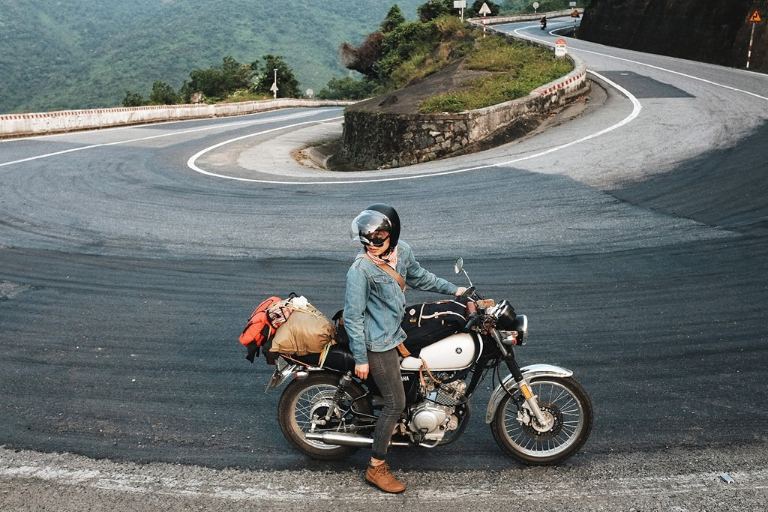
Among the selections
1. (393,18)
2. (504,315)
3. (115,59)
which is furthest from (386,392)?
(115,59)

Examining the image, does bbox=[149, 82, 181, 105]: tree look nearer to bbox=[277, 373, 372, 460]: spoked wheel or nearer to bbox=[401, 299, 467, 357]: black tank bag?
bbox=[277, 373, 372, 460]: spoked wheel

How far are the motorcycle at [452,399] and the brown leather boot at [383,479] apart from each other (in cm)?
20

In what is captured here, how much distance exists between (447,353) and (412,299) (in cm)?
358

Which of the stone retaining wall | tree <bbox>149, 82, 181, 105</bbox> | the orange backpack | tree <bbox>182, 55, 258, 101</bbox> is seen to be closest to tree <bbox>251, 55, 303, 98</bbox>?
tree <bbox>182, 55, 258, 101</bbox>

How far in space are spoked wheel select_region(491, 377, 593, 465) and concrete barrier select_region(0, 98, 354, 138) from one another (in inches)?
1000

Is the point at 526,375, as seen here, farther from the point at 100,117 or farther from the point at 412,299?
the point at 100,117

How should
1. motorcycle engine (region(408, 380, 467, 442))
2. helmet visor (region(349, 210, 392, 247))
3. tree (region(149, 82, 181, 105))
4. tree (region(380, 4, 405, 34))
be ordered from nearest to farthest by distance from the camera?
helmet visor (region(349, 210, 392, 247)), motorcycle engine (region(408, 380, 467, 442)), tree (region(149, 82, 181, 105)), tree (region(380, 4, 405, 34))

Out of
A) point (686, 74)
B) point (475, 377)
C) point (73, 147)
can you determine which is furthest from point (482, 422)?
point (686, 74)

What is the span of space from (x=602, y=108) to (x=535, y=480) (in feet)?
60.1

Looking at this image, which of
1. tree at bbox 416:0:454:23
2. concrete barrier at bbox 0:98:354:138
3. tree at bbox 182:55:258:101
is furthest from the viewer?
tree at bbox 182:55:258:101

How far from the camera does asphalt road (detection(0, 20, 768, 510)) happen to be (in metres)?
4.96

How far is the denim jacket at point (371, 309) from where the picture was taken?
15.3ft

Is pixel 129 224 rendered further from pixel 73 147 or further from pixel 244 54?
pixel 244 54

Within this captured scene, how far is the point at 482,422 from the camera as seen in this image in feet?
18.8
